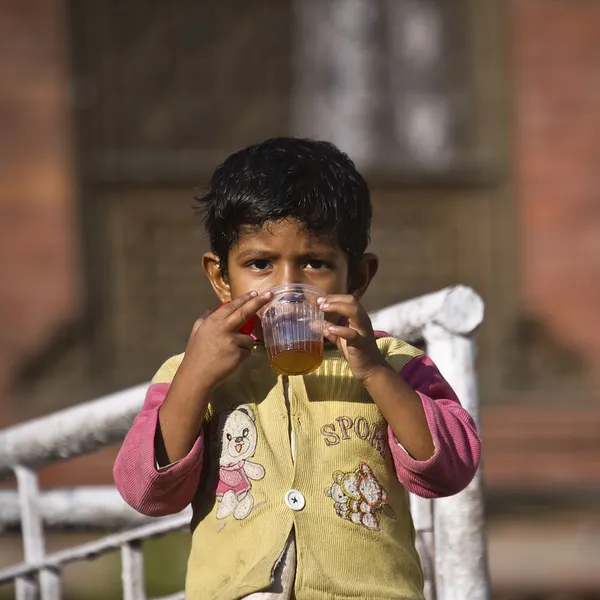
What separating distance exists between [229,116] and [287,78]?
0.39m

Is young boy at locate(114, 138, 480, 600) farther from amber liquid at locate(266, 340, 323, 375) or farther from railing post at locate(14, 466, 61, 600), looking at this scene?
railing post at locate(14, 466, 61, 600)

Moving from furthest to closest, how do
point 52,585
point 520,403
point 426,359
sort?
point 520,403, point 52,585, point 426,359

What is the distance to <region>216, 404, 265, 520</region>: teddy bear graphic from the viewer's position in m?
2.12

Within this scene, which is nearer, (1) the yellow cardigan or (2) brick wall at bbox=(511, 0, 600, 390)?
(1) the yellow cardigan

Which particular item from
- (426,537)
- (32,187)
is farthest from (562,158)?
(426,537)

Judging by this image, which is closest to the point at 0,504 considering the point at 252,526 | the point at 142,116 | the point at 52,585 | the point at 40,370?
the point at 52,585

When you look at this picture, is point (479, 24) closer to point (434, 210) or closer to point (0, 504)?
point (434, 210)

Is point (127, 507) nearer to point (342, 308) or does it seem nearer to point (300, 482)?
point (300, 482)

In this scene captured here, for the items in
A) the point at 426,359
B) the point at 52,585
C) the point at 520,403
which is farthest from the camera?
the point at 520,403

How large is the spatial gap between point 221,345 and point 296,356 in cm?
13

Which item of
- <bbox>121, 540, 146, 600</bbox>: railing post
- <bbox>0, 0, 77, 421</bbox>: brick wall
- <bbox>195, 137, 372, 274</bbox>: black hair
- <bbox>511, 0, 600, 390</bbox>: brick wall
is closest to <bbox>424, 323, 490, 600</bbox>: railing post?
<bbox>195, 137, 372, 274</bbox>: black hair

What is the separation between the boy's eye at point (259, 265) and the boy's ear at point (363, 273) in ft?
0.71

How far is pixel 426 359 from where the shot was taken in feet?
7.50

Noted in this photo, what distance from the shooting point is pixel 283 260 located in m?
2.17
